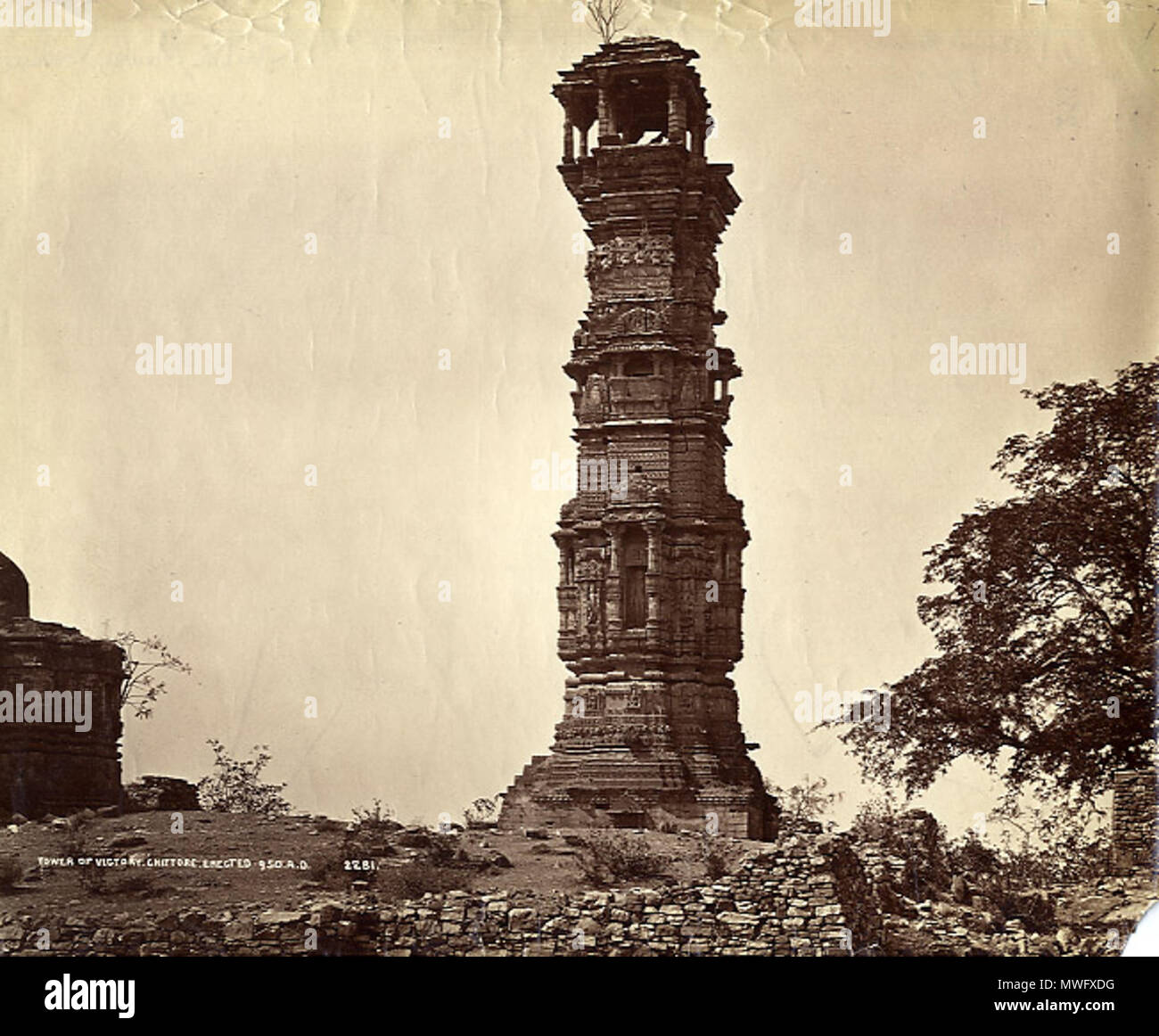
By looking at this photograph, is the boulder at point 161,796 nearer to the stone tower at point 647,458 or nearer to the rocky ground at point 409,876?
the rocky ground at point 409,876

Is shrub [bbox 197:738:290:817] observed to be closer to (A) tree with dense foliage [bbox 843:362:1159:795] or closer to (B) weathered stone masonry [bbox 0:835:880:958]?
(B) weathered stone masonry [bbox 0:835:880:958]

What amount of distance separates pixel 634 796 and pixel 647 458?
280 cm

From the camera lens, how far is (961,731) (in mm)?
15328

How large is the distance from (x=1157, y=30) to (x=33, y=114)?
8.91m

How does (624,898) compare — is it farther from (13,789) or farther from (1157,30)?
(1157,30)

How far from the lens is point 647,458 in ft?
53.9

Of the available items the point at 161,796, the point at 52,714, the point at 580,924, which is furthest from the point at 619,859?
the point at 52,714

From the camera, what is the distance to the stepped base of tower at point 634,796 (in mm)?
15578

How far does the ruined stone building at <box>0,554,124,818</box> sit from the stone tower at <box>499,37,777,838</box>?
3.80 meters

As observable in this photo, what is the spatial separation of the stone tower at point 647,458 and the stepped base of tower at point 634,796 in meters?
0.04

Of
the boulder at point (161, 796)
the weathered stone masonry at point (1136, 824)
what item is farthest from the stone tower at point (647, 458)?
the weathered stone masonry at point (1136, 824)

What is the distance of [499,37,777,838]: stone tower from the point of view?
16.1 meters

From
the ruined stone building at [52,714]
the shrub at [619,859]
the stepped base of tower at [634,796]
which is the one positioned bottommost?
the shrub at [619,859]

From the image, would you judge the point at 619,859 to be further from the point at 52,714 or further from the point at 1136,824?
the point at 52,714
